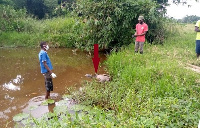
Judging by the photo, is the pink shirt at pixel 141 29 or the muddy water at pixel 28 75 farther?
the pink shirt at pixel 141 29

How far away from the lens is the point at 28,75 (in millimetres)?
7535

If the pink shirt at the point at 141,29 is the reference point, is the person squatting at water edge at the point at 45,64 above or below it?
below

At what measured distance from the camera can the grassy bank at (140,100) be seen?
10.7 feet

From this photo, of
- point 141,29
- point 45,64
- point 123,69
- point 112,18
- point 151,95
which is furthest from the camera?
point 112,18

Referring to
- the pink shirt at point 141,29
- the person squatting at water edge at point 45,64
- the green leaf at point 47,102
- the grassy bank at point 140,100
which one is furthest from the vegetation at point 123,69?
the person squatting at water edge at point 45,64

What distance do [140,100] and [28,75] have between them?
4.89m

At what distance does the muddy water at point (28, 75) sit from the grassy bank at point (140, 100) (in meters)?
1.08

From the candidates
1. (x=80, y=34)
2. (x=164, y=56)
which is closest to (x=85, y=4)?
(x=80, y=34)

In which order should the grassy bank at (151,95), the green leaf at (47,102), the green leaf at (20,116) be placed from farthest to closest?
1. the green leaf at (47,102)
2. the green leaf at (20,116)
3. the grassy bank at (151,95)

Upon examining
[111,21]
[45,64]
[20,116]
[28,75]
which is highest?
[111,21]

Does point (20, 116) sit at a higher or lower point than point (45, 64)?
lower

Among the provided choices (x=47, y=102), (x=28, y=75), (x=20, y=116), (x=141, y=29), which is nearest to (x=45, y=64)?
(x=47, y=102)

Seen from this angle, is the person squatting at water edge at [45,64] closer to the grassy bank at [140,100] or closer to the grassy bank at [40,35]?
the grassy bank at [140,100]

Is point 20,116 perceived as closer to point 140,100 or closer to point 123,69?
point 140,100
